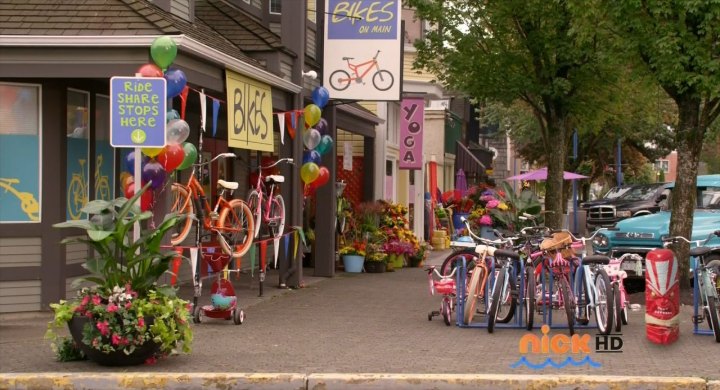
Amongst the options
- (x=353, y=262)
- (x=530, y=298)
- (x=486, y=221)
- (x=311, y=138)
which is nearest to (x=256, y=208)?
(x=311, y=138)

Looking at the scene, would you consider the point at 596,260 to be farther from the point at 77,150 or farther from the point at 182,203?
the point at 77,150

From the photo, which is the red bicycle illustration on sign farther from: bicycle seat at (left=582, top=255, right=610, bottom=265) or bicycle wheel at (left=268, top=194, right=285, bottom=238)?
bicycle seat at (left=582, top=255, right=610, bottom=265)

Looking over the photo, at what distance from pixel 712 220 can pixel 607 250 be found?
2.32 meters

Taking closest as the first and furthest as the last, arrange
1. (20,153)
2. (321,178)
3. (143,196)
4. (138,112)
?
(138,112), (143,196), (20,153), (321,178)

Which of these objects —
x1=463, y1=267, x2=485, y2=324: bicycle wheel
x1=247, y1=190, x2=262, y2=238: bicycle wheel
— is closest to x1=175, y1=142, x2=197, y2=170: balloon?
x1=247, y1=190, x2=262, y2=238: bicycle wheel

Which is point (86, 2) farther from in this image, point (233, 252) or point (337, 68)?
point (337, 68)

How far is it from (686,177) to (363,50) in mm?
5458

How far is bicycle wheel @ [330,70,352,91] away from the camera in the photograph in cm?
1627

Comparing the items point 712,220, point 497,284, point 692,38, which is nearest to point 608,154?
point 712,220

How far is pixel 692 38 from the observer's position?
42.3 feet

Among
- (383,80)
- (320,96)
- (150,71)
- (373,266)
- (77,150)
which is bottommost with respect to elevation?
(373,266)

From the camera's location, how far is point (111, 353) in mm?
8297

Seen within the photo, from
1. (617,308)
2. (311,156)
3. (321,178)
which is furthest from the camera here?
(321,178)

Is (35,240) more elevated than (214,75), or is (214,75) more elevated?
(214,75)
